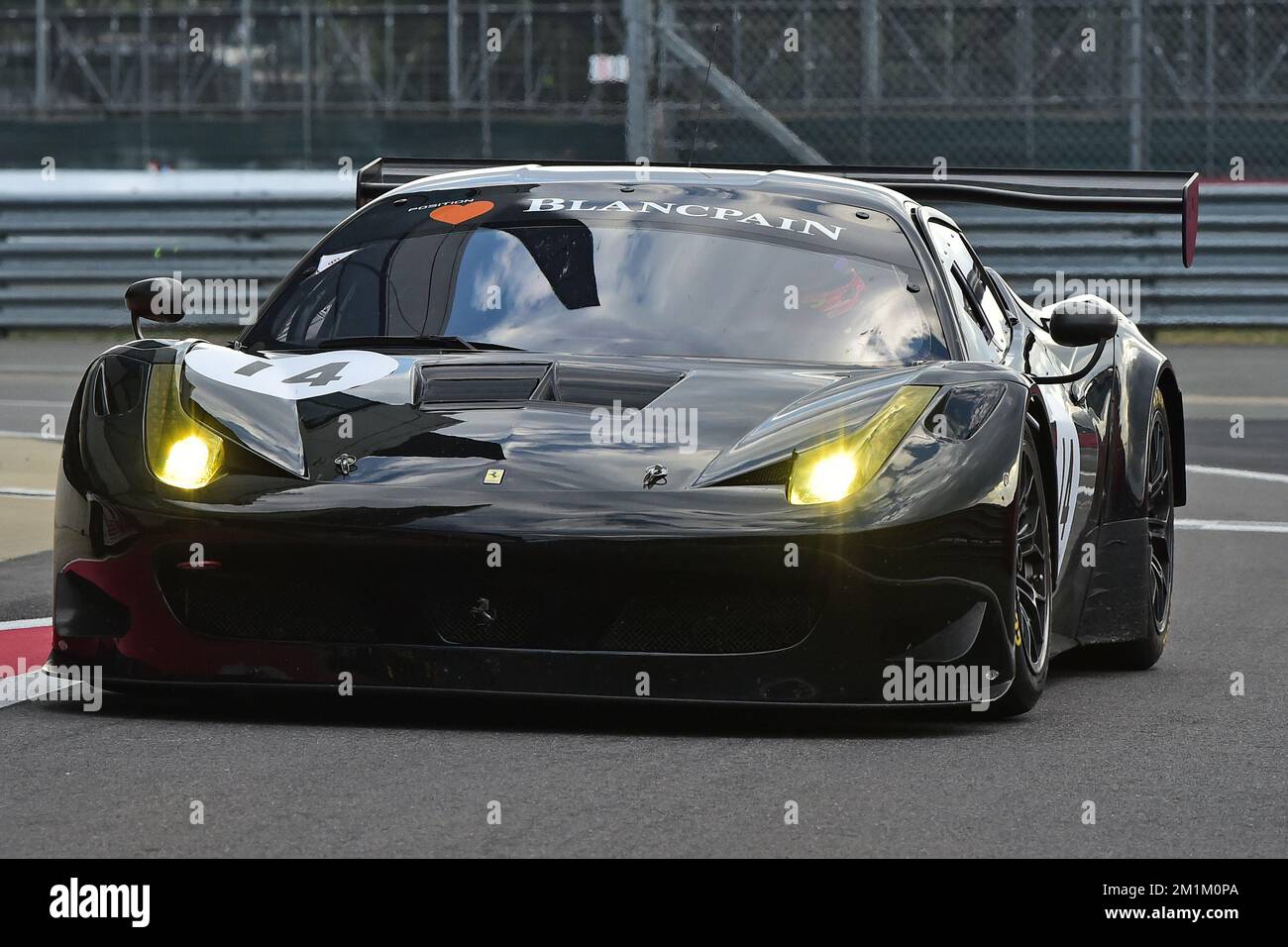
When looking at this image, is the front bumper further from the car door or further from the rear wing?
the rear wing

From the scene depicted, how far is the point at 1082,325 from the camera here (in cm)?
584

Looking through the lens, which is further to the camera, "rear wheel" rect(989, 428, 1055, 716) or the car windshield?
the car windshield

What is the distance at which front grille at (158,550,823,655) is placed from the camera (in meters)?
4.82

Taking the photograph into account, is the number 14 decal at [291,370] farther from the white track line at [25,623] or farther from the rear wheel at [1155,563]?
the rear wheel at [1155,563]

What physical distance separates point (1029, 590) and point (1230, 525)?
4.52m

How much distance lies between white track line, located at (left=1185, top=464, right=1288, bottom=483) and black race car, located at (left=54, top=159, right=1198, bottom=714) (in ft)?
19.0

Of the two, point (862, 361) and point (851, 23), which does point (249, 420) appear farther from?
point (851, 23)

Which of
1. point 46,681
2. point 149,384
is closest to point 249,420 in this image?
point 149,384

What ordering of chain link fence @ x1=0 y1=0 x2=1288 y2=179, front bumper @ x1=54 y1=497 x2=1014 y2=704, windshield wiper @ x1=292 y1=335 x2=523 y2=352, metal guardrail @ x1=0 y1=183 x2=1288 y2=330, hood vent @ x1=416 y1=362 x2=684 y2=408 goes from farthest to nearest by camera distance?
1. metal guardrail @ x1=0 y1=183 x2=1288 y2=330
2. chain link fence @ x1=0 y1=0 x2=1288 y2=179
3. windshield wiper @ x1=292 y1=335 x2=523 y2=352
4. hood vent @ x1=416 y1=362 x2=684 y2=408
5. front bumper @ x1=54 y1=497 x2=1014 y2=704

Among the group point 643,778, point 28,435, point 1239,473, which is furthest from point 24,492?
point 643,778

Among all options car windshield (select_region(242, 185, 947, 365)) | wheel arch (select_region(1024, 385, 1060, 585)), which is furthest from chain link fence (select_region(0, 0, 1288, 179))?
wheel arch (select_region(1024, 385, 1060, 585))

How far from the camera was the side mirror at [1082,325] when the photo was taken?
229 inches

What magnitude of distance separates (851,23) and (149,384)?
35.4ft

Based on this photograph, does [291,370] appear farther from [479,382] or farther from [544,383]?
[544,383]
